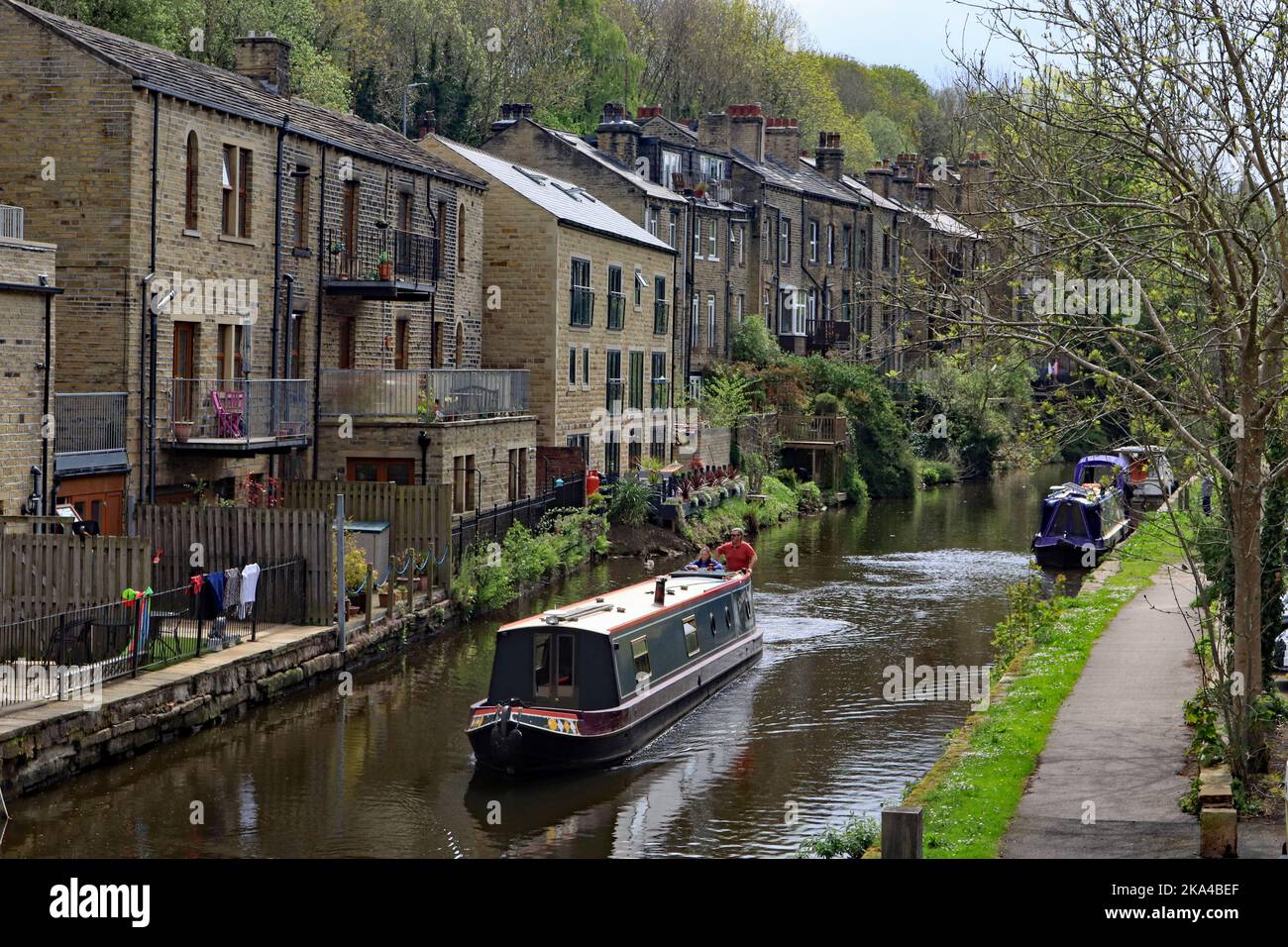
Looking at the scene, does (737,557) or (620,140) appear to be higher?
(620,140)

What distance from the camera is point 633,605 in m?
21.2

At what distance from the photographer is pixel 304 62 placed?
50.2 metres

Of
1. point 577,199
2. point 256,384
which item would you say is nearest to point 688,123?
point 577,199

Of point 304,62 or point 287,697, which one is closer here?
point 287,697

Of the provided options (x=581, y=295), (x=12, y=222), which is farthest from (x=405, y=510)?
(x=581, y=295)

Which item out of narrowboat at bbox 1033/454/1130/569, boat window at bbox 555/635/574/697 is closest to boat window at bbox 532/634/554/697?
boat window at bbox 555/635/574/697

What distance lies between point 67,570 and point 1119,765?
1212cm

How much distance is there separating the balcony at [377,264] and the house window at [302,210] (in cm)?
77

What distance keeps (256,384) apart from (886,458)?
98.6ft

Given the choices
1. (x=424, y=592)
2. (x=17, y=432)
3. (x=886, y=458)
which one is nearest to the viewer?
(x=17, y=432)

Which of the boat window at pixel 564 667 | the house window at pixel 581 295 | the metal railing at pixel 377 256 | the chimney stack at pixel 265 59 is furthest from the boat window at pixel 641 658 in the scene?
the house window at pixel 581 295

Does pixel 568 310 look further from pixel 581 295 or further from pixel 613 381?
pixel 613 381
